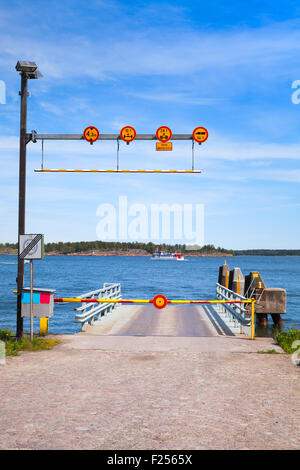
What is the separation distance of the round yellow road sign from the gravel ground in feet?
19.1

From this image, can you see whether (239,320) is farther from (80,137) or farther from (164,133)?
(80,137)

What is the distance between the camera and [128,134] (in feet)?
45.6

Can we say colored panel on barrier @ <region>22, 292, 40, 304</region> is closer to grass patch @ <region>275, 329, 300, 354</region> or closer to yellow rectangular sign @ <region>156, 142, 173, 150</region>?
yellow rectangular sign @ <region>156, 142, 173, 150</region>

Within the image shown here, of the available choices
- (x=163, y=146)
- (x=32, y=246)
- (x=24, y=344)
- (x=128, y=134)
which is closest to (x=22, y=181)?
(x=32, y=246)

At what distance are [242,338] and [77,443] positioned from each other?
1008 cm

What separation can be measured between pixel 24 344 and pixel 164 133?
22.6 feet

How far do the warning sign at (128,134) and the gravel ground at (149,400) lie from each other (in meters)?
5.91

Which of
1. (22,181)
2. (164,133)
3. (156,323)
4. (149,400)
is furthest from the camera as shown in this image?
(156,323)

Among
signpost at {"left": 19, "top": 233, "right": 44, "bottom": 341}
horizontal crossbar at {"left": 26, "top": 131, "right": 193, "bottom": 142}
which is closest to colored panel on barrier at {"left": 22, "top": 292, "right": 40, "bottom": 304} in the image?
signpost at {"left": 19, "top": 233, "right": 44, "bottom": 341}

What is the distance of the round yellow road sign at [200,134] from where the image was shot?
13.7m

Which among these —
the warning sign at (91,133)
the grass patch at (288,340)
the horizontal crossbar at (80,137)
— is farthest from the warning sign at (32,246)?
the grass patch at (288,340)

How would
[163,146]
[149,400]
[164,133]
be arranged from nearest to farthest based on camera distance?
1. [149,400]
2. [164,133]
3. [163,146]

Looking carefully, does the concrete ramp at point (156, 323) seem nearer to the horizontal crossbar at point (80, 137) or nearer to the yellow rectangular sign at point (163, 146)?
the yellow rectangular sign at point (163, 146)
